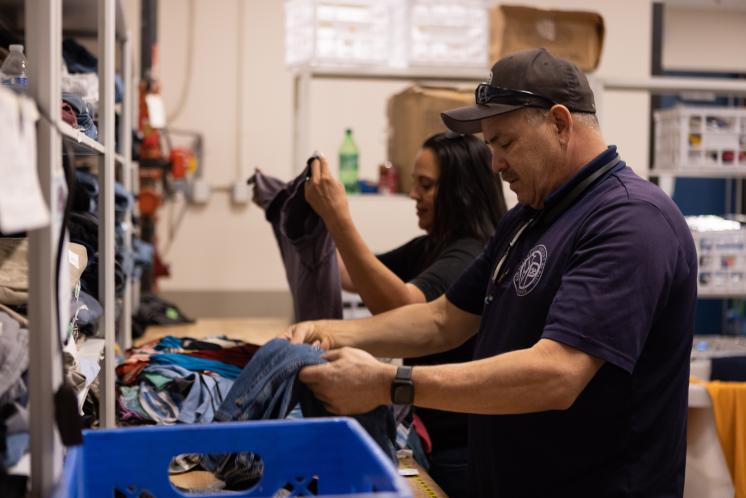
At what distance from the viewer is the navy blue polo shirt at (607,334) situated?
64.2 inches

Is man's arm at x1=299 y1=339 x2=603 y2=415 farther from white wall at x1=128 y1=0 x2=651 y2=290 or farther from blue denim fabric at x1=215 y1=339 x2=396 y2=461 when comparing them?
white wall at x1=128 y1=0 x2=651 y2=290

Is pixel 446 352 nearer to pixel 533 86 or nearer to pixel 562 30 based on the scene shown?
pixel 533 86

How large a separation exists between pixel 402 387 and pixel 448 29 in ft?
10.1

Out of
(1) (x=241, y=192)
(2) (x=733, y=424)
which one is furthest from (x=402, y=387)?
(1) (x=241, y=192)

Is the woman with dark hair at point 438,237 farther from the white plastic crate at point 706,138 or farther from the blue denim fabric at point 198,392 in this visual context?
the white plastic crate at point 706,138

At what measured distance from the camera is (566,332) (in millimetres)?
1620

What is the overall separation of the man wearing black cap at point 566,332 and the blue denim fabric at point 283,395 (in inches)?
2.0

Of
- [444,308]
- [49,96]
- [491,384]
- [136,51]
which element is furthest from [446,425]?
[136,51]

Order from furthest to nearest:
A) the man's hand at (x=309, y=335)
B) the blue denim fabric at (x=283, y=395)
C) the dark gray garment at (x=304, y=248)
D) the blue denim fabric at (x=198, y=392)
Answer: the dark gray garment at (x=304, y=248)
the man's hand at (x=309, y=335)
the blue denim fabric at (x=198, y=392)
the blue denim fabric at (x=283, y=395)

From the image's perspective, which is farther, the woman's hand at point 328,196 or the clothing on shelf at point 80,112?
the woman's hand at point 328,196

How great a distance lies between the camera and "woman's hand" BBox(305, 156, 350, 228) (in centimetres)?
246

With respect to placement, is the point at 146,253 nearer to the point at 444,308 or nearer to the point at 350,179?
the point at 350,179

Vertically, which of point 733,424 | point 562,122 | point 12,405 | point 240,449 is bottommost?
point 733,424

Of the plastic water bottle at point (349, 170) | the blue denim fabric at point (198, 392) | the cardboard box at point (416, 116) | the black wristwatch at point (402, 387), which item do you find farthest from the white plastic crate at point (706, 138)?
the black wristwatch at point (402, 387)
